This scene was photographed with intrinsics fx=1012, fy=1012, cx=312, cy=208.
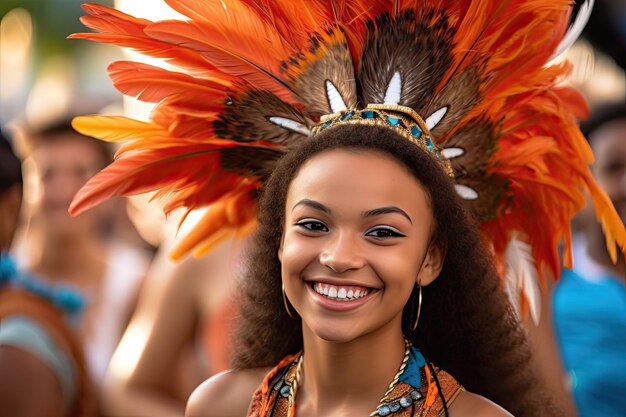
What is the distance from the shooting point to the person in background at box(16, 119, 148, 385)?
221 inches

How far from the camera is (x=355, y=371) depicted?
114 inches

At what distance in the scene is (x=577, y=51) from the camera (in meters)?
4.40

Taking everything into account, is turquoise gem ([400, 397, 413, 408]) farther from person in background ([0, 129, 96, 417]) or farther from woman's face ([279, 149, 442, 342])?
person in background ([0, 129, 96, 417])

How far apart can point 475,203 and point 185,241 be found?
3.35 feet

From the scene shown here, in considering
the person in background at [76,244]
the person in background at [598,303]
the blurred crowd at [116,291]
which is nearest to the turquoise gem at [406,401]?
the blurred crowd at [116,291]

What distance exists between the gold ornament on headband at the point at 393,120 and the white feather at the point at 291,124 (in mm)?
134

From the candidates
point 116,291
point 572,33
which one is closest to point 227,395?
point 572,33

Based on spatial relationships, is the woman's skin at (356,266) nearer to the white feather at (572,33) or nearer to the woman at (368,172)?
the woman at (368,172)

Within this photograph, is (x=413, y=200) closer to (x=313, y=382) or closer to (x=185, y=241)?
(x=313, y=382)

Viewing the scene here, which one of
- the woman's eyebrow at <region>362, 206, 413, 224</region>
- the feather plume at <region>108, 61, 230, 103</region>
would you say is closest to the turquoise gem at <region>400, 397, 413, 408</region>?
the woman's eyebrow at <region>362, 206, 413, 224</region>

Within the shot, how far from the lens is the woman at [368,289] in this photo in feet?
9.11

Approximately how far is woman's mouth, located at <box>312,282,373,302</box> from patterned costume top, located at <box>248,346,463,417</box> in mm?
296

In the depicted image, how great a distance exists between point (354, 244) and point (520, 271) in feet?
2.83

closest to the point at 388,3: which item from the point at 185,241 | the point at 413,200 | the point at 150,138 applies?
the point at 413,200
